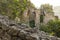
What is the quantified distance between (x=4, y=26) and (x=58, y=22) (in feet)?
98.6

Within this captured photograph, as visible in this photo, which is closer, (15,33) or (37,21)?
(15,33)

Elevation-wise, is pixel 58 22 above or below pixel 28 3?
below

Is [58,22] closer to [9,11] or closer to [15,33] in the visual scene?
[9,11]

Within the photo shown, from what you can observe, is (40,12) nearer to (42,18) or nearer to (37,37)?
(42,18)

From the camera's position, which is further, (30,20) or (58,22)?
(30,20)

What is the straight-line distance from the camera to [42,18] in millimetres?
48938

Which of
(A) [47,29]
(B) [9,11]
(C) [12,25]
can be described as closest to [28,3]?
(B) [9,11]

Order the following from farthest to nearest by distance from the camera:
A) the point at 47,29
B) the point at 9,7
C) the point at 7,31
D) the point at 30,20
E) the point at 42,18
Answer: the point at 42,18
the point at 30,20
the point at 9,7
the point at 47,29
the point at 7,31

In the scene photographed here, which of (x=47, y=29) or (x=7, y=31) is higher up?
(x=7, y=31)

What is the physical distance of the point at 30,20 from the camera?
1799 inches

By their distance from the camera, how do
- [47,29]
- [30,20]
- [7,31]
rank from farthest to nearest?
[30,20], [47,29], [7,31]

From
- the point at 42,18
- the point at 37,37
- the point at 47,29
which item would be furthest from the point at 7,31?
the point at 42,18

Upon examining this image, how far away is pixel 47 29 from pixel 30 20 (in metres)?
7.87

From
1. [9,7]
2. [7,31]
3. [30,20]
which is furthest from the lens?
[30,20]
